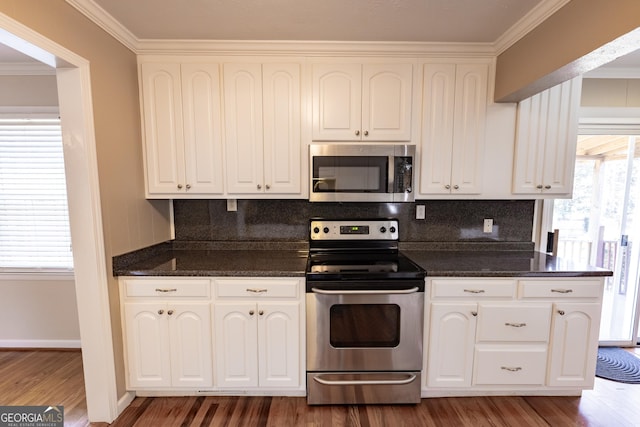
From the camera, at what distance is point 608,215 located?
2.54 meters

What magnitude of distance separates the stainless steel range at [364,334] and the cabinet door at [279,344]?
0.30 feet

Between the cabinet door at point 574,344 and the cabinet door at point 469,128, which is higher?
the cabinet door at point 469,128

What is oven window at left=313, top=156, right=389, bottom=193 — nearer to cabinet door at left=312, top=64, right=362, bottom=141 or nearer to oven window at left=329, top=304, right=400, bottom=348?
cabinet door at left=312, top=64, right=362, bottom=141

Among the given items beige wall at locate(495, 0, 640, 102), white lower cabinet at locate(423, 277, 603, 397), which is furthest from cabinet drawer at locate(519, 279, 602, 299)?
beige wall at locate(495, 0, 640, 102)

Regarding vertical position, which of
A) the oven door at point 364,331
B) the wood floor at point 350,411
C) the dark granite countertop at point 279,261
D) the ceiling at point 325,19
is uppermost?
the ceiling at point 325,19

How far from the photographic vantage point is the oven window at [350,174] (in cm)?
202

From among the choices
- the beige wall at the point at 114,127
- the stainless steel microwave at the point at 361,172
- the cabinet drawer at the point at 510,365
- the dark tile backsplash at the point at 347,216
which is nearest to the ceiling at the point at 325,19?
the beige wall at the point at 114,127

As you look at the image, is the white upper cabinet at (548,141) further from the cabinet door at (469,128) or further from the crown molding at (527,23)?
the crown molding at (527,23)

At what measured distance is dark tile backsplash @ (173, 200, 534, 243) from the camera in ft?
7.87

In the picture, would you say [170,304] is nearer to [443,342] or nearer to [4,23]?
[4,23]

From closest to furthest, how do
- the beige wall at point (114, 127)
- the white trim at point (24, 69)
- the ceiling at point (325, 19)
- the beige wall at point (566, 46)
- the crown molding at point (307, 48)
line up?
1. the beige wall at point (566, 46)
2. the beige wall at point (114, 127)
3. the ceiling at point (325, 19)
4. the crown molding at point (307, 48)
5. the white trim at point (24, 69)

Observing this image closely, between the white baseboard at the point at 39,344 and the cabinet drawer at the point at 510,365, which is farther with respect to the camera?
the white baseboard at the point at 39,344

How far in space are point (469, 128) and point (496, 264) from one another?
100 cm

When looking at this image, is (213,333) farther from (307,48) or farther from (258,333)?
(307,48)
